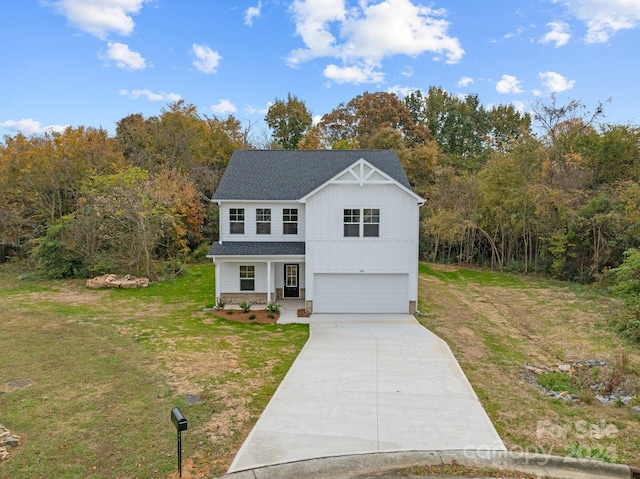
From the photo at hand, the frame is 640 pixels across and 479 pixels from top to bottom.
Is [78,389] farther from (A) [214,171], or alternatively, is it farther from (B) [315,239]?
(A) [214,171]

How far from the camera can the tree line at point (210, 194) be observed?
21.9m

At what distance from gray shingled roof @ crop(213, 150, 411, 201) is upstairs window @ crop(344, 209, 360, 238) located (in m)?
2.52

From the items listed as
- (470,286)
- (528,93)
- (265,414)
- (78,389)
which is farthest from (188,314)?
(528,93)

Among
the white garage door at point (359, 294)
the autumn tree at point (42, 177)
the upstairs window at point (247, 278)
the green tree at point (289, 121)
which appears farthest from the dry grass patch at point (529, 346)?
the green tree at point (289, 121)

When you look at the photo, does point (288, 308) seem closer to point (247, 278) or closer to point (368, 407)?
point (247, 278)

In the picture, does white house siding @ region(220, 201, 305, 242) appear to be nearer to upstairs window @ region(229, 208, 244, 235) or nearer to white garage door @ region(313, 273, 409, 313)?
upstairs window @ region(229, 208, 244, 235)

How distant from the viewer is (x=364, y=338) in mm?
12945

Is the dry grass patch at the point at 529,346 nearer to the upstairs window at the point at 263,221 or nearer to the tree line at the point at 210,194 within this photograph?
the tree line at the point at 210,194

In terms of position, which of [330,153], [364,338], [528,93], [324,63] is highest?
[324,63]

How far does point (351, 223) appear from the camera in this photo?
16.0 meters

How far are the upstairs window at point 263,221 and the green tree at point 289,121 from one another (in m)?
24.3

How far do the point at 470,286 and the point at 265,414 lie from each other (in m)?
17.4

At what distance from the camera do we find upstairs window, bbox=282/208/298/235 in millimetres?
17500

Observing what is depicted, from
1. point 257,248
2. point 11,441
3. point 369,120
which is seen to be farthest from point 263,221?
point 369,120
